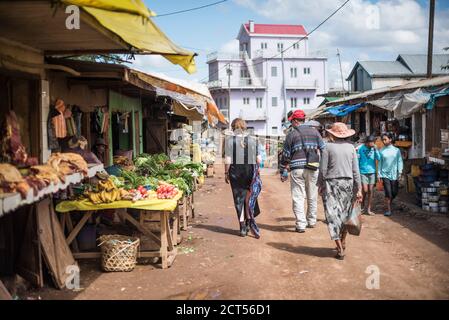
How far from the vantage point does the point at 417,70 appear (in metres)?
39.9

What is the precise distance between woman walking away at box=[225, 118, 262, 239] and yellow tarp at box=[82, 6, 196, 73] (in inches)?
96.4

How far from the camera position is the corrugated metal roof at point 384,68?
40.0 metres

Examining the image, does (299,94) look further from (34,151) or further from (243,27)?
(34,151)

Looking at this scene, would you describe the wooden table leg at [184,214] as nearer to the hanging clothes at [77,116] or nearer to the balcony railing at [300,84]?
the hanging clothes at [77,116]

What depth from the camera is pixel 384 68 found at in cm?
4103

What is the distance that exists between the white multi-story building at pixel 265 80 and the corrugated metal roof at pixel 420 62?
21.5m

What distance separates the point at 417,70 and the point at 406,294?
125 ft

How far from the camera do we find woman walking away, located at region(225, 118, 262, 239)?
8852 mm

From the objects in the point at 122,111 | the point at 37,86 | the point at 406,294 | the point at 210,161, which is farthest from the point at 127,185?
the point at 210,161

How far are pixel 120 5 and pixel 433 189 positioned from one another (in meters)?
9.07

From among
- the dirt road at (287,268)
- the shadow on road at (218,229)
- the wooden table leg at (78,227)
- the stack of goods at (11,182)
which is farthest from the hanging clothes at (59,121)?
the shadow on road at (218,229)

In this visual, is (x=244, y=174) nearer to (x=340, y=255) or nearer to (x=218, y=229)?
(x=218, y=229)

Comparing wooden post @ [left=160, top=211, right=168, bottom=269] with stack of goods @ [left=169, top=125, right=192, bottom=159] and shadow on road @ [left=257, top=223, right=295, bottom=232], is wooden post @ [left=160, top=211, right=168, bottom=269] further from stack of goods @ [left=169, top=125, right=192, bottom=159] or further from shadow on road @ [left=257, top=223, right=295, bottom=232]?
stack of goods @ [left=169, top=125, right=192, bottom=159]

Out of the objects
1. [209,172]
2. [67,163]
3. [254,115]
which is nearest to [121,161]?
[67,163]
